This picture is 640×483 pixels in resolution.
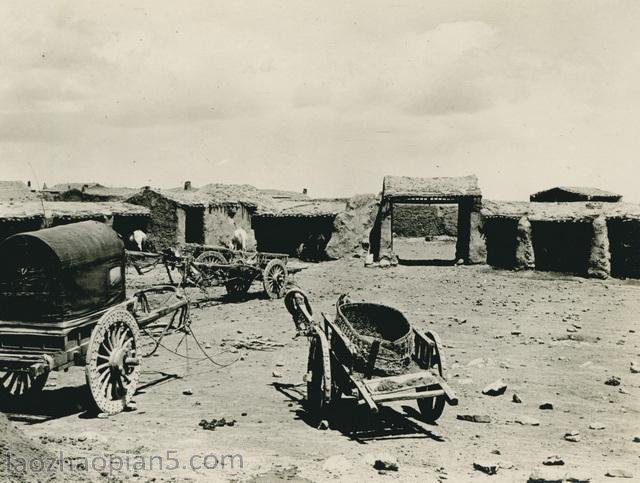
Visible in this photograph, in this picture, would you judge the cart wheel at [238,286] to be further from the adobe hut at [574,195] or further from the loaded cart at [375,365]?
the adobe hut at [574,195]

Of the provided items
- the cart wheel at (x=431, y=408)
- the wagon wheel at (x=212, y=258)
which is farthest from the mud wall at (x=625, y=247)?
the cart wheel at (x=431, y=408)

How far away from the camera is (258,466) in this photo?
230 inches

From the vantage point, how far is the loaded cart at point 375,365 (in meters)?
6.95

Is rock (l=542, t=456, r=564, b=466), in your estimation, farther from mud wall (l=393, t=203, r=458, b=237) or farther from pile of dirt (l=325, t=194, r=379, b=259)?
mud wall (l=393, t=203, r=458, b=237)

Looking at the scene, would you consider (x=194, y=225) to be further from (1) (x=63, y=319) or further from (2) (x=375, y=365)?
(2) (x=375, y=365)

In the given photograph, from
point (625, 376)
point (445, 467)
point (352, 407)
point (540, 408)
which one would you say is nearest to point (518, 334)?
point (625, 376)

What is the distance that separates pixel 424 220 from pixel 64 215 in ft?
71.4

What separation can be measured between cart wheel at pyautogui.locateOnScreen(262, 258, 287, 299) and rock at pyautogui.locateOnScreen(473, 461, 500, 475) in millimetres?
10722

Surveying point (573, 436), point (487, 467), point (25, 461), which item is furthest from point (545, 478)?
point (25, 461)

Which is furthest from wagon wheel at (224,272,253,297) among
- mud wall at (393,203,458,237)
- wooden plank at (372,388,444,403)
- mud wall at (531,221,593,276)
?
mud wall at (393,203,458,237)

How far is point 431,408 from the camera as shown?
7434 mm

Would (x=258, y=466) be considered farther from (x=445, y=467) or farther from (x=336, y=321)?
(x=336, y=321)

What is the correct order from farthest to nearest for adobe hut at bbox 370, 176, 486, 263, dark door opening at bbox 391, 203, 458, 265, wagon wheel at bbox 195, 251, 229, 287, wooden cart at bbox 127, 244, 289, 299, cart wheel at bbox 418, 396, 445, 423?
dark door opening at bbox 391, 203, 458, 265
adobe hut at bbox 370, 176, 486, 263
wagon wheel at bbox 195, 251, 229, 287
wooden cart at bbox 127, 244, 289, 299
cart wheel at bbox 418, 396, 445, 423

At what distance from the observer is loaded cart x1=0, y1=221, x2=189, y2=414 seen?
23.0 ft
